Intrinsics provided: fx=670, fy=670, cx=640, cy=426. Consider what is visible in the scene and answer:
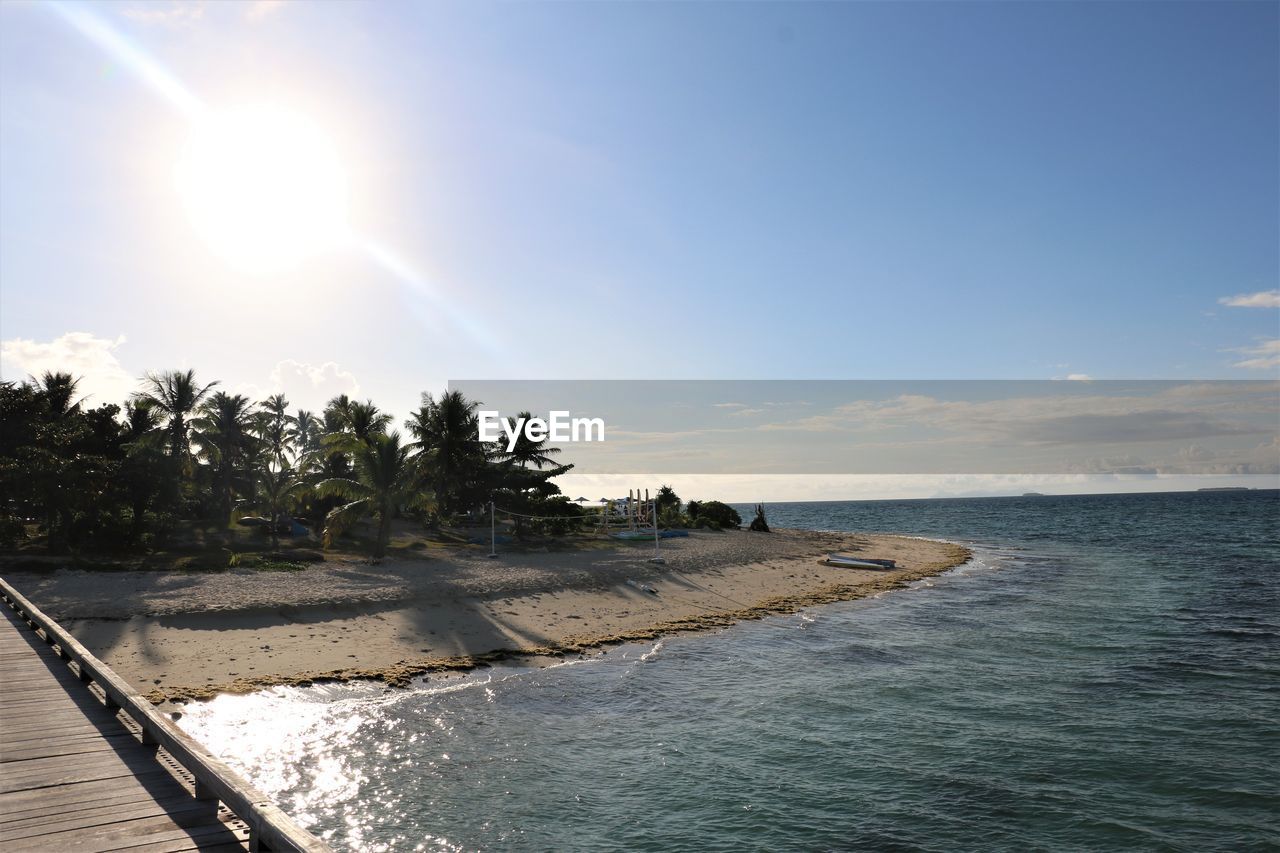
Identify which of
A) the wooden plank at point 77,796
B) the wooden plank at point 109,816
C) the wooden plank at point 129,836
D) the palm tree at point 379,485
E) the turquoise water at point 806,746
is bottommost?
the turquoise water at point 806,746

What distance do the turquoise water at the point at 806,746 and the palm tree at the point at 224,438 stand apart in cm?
3783

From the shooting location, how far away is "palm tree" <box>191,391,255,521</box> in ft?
154

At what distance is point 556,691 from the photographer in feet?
57.9

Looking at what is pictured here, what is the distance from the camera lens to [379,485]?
35.5 metres

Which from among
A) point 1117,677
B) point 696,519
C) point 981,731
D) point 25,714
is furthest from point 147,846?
point 696,519

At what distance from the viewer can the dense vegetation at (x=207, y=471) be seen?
31.6 metres

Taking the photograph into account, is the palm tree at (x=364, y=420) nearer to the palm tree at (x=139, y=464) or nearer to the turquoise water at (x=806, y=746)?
the palm tree at (x=139, y=464)

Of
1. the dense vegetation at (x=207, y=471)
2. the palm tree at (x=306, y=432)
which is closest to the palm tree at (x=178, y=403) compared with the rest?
the dense vegetation at (x=207, y=471)

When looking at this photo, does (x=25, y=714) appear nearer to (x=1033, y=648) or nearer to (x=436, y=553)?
(x=1033, y=648)

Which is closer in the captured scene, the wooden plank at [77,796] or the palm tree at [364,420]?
the wooden plank at [77,796]

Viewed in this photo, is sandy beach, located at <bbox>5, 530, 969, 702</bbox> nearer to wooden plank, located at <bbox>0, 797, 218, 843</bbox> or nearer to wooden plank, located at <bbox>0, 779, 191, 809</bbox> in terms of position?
wooden plank, located at <bbox>0, 779, 191, 809</bbox>

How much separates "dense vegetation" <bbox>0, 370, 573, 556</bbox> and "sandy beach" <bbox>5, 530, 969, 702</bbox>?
17.7ft

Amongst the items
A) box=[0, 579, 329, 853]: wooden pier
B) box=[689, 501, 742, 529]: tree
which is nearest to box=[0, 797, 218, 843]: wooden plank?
box=[0, 579, 329, 853]: wooden pier

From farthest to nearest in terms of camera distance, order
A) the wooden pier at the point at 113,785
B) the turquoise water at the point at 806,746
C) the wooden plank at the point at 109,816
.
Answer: the turquoise water at the point at 806,746 < the wooden plank at the point at 109,816 < the wooden pier at the point at 113,785
